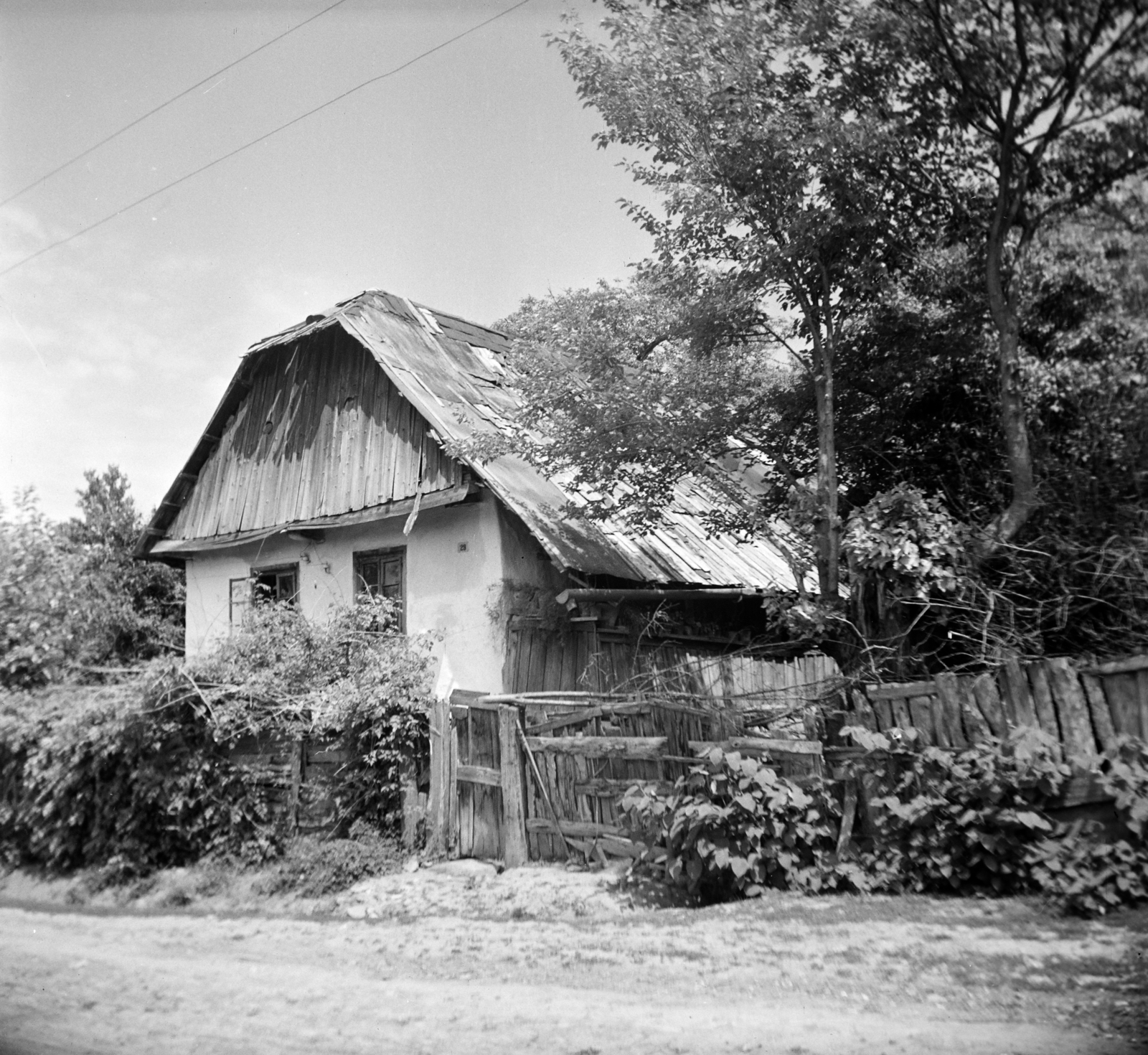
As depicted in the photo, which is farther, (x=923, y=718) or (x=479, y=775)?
(x=479, y=775)

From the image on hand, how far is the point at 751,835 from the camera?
24.1 feet

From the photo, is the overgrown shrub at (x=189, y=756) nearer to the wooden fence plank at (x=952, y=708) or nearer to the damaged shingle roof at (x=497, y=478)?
the damaged shingle roof at (x=497, y=478)

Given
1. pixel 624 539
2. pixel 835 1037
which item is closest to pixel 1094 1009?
pixel 835 1037

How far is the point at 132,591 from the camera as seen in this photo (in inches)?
768

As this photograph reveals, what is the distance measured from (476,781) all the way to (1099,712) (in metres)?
5.83

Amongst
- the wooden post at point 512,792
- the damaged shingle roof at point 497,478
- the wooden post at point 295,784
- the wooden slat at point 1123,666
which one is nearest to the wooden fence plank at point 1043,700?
the wooden slat at point 1123,666

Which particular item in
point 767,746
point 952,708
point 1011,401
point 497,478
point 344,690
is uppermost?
point 497,478

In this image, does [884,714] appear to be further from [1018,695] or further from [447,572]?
[447,572]

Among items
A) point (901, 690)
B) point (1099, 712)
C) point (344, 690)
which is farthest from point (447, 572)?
point (1099, 712)

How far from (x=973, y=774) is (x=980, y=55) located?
6.52 metres

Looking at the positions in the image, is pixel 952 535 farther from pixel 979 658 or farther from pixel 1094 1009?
pixel 1094 1009

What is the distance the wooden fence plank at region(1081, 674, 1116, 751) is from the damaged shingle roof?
593cm

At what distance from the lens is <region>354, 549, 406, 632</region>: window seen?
13414 millimetres

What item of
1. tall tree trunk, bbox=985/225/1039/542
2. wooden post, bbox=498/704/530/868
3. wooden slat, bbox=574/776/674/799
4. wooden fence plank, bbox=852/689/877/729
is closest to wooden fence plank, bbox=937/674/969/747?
wooden fence plank, bbox=852/689/877/729
